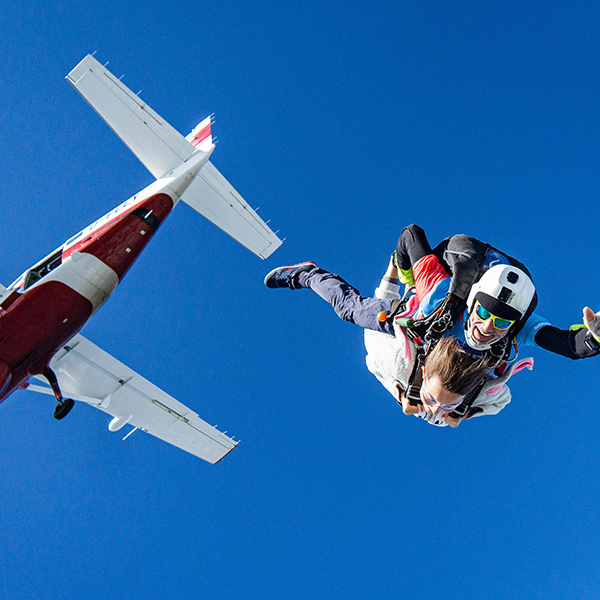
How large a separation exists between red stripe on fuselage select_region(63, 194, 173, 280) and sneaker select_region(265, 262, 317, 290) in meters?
6.66

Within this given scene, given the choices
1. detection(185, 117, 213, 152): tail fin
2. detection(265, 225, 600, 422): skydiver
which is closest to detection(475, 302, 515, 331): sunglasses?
detection(265, 225, 600, 422): skydiver

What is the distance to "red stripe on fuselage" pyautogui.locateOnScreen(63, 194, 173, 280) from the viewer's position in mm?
12461

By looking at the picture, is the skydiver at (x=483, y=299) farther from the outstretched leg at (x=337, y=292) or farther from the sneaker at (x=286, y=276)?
the sneaker at (x=286, y=276)

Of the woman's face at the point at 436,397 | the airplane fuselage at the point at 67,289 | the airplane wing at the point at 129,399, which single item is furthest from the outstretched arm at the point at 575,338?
the airplane wing at the point at 129,399

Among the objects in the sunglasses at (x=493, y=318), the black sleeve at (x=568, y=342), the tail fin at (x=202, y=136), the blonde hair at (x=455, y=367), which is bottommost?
the blonde hair at (x=455, y=367)

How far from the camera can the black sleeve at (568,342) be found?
4660 millimetres

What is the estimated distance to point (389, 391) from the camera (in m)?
5.64

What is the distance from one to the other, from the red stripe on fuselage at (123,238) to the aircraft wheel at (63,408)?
3276 mm

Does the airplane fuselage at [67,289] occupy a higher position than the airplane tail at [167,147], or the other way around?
the airplane tail at [167,147]

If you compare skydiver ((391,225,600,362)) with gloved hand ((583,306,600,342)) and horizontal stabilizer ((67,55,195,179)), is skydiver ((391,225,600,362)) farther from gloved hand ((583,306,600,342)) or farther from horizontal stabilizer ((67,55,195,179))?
horizontal stabilizer ((67,55,195,179))

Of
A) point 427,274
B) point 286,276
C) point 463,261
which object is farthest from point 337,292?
point 463,261

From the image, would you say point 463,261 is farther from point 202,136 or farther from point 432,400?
point 202,136

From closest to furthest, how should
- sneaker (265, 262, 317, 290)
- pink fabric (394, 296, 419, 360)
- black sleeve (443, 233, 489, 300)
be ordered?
black sleeve (443, 233, 489, 300) < pink fabric (394, 296, 419, 360) < sneaker (265, 262, 317, 290)

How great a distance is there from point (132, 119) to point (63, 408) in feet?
24.3
